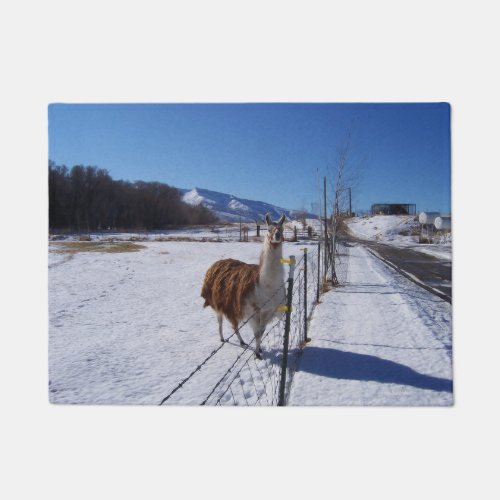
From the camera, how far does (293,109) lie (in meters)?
2.75

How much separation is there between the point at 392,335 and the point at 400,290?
980 mm

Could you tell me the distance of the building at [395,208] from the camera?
112 inches

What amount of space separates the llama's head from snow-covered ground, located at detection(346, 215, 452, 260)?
3.62ft

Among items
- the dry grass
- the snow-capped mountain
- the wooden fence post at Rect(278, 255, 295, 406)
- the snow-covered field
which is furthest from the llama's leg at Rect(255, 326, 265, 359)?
the dry grass

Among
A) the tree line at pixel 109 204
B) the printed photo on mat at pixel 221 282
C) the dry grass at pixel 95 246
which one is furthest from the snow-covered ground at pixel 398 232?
the dry grass at pixel 95 246

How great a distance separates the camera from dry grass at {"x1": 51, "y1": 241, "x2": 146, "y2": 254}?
2.87 meters

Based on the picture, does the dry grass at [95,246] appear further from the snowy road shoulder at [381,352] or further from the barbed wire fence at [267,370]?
the snowy road shoulder at [381,352]

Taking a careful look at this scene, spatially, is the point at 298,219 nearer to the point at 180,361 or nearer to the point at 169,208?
the point at 169,208

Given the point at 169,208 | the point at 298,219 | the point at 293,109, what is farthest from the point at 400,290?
the point at 169,208

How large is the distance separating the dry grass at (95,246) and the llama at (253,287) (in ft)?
2.92

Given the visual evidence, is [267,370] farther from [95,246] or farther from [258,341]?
[95,246]

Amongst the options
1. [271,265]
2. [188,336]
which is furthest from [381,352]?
[188,336]
